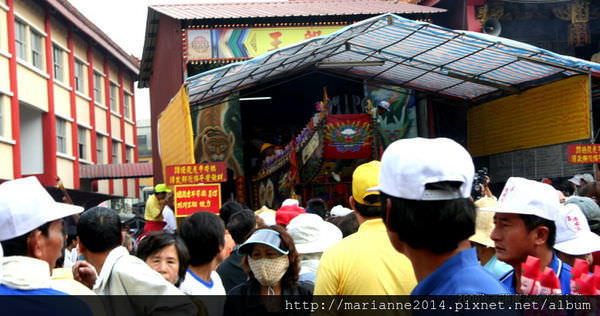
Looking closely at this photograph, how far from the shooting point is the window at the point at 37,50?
86.5 ft

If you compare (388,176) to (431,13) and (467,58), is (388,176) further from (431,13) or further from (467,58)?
(431,13)

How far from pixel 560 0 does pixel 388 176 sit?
17759 millimetres

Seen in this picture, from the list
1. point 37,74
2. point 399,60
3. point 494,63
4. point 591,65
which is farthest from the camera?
point 37,74

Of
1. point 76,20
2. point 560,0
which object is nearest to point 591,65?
point 560,0

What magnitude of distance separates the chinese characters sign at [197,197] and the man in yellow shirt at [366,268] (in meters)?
7.73

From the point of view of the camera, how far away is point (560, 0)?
1842 cm

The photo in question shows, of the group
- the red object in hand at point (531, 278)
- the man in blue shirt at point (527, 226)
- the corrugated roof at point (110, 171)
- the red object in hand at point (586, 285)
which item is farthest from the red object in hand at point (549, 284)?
the corrugated roof at point (110, 171)

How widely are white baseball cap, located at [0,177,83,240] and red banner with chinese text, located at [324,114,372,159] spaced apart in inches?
577

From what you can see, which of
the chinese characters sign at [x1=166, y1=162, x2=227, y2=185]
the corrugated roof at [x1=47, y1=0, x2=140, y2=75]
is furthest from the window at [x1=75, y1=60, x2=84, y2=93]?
the chinese characters sign at [x1=166, y1=162, x2=227, y2=185]

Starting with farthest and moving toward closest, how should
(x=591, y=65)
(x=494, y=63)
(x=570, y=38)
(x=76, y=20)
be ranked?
1. (x=76, y=20)
2. (x=570, y=38)
3. (x=494, y=63)
4. (x=591, y=65)

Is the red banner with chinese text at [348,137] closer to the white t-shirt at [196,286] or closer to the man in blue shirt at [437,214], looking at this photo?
the white t-shirt at [196,286]

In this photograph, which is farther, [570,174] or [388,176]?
[570,174]

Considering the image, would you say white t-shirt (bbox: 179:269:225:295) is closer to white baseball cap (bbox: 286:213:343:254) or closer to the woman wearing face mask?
the woman wearing face mask

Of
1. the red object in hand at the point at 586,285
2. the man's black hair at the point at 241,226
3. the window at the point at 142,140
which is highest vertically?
the window at the point at 142,140
